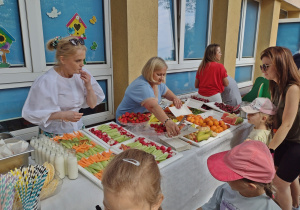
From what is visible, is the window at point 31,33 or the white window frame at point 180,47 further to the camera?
the white window frame at point 180,47

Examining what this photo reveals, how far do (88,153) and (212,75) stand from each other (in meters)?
2.52

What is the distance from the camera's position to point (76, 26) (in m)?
3.13

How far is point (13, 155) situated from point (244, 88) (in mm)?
7355

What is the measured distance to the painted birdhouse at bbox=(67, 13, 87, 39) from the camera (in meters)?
3.06

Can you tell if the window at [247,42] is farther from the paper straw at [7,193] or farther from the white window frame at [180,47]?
the paper straw at [7,193]

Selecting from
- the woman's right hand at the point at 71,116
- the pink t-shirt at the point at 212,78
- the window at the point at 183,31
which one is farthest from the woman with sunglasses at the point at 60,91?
the window at the point at 183,31

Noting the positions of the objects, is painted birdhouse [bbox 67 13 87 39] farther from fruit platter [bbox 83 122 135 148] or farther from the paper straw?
the paper straw

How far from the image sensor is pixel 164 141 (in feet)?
6.38

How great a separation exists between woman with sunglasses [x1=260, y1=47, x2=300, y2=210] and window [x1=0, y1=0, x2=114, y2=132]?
2431mm

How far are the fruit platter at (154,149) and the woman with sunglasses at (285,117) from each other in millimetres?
925

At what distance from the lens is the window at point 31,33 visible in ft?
8.37

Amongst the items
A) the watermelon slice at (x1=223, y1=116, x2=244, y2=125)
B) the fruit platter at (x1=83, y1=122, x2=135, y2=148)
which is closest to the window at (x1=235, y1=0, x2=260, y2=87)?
the watermelon slice at (x1=223, y1=116, x2=244, y2=125)

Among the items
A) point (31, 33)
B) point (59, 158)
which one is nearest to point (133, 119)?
point (59, 158)

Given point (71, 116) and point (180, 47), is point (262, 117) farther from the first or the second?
point (180, 47)
